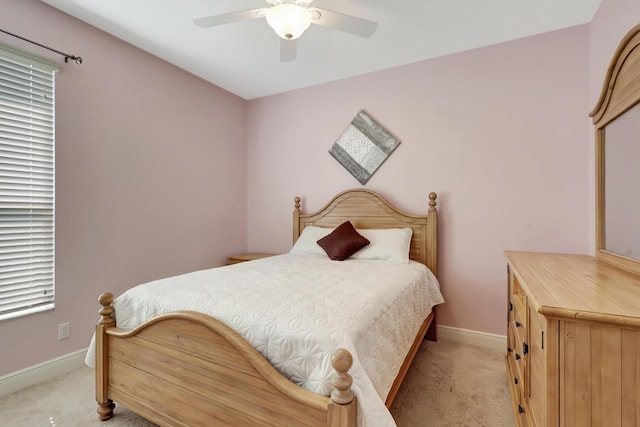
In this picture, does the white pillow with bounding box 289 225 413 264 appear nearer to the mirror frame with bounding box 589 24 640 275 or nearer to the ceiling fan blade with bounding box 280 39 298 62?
the mirror frame with bounding box 589 24 640 275

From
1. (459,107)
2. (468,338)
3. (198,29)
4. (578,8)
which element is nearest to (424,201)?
(459,107)

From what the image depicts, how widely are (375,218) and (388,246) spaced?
435 millimetres

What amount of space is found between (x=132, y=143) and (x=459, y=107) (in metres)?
2.98

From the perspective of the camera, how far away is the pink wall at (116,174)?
84.5 inches

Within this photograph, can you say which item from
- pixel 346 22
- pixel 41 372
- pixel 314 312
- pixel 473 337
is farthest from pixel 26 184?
pixel 473 337

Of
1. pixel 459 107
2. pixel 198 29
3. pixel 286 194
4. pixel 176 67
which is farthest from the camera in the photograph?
pixel 286 194

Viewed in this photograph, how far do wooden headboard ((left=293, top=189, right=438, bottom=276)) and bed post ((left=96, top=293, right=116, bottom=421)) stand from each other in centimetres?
207

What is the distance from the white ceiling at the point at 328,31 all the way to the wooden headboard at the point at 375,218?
131 cm

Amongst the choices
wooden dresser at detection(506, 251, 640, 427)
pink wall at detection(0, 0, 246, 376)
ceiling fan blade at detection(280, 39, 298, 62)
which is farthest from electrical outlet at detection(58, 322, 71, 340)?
wooden dresser at detection(506, 251, 640, 427)

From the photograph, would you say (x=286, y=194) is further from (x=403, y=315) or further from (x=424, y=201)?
(x=403, y=315)

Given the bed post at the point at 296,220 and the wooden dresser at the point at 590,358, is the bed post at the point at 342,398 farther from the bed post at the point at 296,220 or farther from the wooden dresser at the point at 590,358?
the bed post at the point at 296,220

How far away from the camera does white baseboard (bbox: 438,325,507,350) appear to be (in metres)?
2.57

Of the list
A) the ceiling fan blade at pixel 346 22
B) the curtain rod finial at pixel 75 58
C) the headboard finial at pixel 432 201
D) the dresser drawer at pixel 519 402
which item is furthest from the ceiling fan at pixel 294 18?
the dresser drawer at pixel 519 402

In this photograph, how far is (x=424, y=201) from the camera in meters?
2.88
